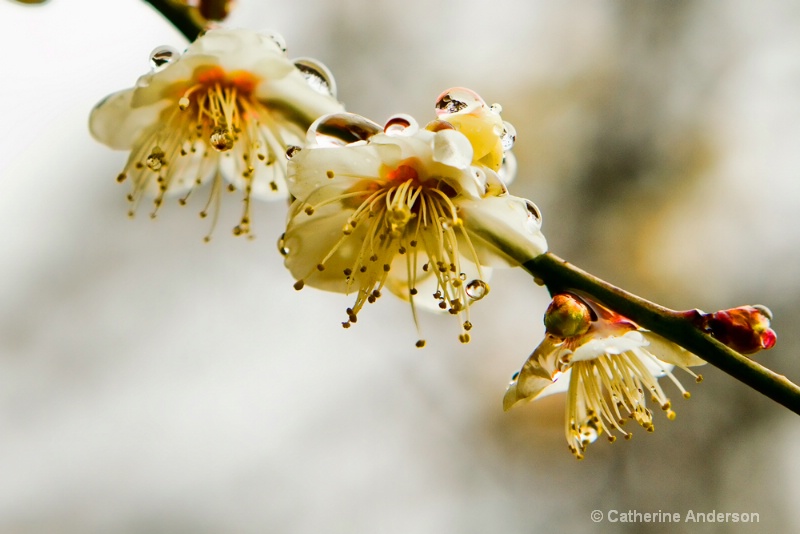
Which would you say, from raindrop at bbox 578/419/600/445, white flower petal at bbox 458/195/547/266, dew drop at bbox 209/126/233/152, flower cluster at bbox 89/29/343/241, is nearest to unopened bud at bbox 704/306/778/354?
white flower petal at bbox 458/195/547/266

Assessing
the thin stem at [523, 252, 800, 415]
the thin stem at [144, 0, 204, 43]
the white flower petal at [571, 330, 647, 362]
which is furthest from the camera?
the thin stem at [144, 0, 204, 43]

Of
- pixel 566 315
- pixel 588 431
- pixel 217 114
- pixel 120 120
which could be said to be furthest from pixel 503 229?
pixel 120 120

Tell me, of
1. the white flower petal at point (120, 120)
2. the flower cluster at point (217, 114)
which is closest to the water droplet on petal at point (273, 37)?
the flower cluster at point (217, 114)

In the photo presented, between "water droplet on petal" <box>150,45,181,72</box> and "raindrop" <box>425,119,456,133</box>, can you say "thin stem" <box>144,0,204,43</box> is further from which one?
"raindrop" <box>425,119,456,133</box>

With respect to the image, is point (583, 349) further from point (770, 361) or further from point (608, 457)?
point (770, 361)

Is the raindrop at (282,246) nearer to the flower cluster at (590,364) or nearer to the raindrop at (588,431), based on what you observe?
the flower cluster at (590,364)

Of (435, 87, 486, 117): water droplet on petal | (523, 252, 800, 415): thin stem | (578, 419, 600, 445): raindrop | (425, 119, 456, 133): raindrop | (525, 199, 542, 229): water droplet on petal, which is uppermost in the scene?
(435, 87, 486, 117): water droplet on petal

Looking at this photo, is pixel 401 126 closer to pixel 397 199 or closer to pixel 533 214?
pixel 397 199
